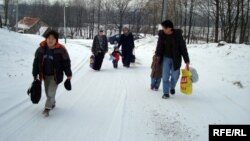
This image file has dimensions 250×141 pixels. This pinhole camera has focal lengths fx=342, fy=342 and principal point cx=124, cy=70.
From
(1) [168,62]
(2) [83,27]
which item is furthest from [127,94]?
(2) [83,27]

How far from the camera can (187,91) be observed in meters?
8.70

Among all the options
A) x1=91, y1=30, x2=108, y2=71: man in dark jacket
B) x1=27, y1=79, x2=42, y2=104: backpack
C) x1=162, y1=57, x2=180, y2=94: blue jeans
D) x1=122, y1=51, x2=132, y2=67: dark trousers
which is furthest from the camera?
x1=122, y1=51, x2=132, y2=67: dark trousers

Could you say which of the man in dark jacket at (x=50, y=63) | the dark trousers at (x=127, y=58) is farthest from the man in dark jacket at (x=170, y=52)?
the dark trousers at (x=127, y=58)

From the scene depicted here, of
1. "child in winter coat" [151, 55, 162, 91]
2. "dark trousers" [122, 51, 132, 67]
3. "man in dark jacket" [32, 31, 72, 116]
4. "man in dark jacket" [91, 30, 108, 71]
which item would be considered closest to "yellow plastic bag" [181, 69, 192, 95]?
"child in winter coat" [151, 55, 162, 91]

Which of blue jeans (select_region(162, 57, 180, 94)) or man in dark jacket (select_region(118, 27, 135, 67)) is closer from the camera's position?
blue jeans (select_region(162, 57, 180, 94))

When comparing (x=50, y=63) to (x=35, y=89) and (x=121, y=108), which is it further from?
(x=121, y=108)

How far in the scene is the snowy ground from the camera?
586cm

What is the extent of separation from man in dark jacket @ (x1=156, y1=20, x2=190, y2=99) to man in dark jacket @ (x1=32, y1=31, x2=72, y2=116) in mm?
2767

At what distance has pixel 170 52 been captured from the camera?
333 inches

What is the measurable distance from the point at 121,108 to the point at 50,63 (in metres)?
1.87

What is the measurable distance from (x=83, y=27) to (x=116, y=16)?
25.8 metres

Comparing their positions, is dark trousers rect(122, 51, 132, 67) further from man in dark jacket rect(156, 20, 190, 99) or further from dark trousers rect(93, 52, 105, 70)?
man in dark jacket rect(156, 20, 190, 99)

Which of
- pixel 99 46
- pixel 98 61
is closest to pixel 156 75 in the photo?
pixel 98 61

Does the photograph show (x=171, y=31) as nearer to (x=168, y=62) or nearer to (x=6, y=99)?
(x=168, y=62)
